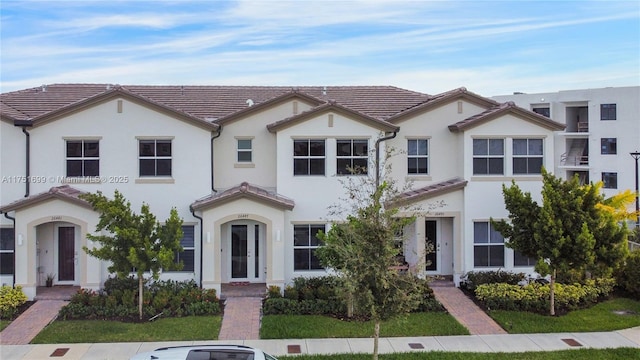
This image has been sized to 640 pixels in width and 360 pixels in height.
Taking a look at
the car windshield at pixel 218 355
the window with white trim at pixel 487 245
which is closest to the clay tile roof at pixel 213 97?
the window with white trim at pixel 487 245

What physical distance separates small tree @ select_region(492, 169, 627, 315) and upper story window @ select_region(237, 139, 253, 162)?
29.8 feet

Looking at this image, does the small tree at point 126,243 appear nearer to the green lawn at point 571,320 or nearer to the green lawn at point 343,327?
the green lawn at point 343,327

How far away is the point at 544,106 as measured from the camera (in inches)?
1781

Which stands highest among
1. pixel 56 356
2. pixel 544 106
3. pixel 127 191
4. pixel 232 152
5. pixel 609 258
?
pixel 544 106

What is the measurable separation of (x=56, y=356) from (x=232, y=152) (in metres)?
9.10

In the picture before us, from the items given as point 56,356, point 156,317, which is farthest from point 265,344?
point 56,356

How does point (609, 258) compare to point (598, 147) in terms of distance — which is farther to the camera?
point (598, 147)

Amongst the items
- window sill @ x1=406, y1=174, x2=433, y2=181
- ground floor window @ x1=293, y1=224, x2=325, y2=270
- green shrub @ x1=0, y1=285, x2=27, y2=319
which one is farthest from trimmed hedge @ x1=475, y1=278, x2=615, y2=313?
green shrub @ x1=0, y1=285, x2=27, y2=319

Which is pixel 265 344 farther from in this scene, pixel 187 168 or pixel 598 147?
pixel 598 147

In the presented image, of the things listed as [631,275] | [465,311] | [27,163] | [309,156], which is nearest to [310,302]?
[465,311]

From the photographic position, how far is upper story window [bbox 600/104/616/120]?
1655 inches

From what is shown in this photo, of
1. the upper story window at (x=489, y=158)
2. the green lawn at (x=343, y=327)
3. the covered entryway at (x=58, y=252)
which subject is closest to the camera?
the green lawn at (x=343, y=327)

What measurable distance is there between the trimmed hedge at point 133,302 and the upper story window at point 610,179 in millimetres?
32890

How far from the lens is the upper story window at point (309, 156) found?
67.4 ft
